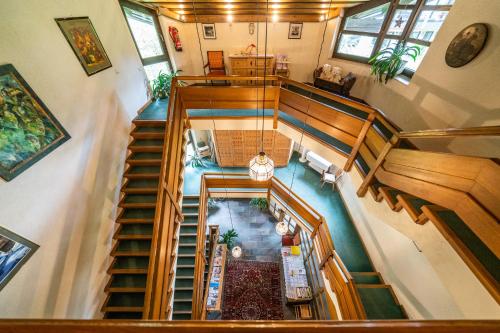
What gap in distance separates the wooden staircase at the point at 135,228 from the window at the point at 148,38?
215 centimetres

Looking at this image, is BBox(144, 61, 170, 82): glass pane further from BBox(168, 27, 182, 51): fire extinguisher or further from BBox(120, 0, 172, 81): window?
BBox(168, 27, 182, 51): fire extinguisher

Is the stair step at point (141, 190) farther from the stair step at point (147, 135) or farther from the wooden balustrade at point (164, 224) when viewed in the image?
the stair step at point (147, 135)

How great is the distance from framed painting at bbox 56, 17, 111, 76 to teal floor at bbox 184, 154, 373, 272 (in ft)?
13.7

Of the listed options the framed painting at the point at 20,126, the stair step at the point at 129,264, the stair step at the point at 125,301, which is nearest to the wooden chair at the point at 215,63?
the framed painting at the point at 20,126

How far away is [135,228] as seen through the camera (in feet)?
12.6

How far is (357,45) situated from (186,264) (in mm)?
8020

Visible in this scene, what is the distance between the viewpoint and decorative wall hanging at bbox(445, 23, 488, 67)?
8.27ft

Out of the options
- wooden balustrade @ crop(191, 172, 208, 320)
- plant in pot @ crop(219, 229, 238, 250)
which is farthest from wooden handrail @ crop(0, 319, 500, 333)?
plant in pot @ crop(219, 229, 238, 250)

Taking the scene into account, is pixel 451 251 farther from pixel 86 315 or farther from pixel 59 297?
pixel 86 315

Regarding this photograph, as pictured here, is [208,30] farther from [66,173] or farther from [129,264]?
[129,264]

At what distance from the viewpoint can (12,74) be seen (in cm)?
224

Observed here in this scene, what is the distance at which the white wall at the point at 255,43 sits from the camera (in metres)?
6.20

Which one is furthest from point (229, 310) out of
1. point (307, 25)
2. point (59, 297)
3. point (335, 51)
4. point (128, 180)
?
point (307, 25)

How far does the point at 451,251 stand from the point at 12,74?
203 inches
